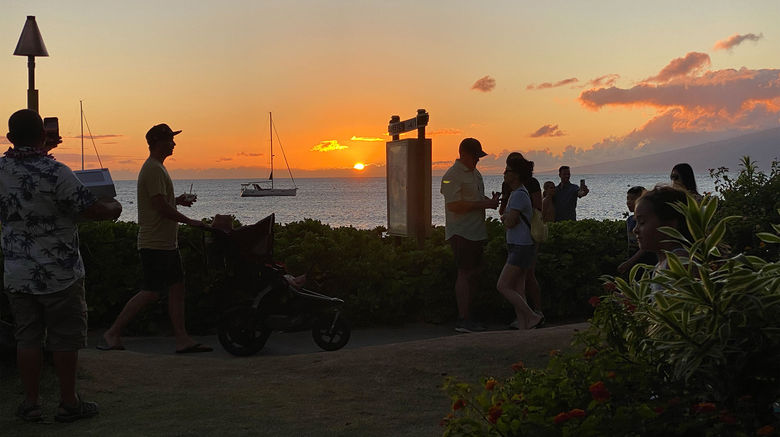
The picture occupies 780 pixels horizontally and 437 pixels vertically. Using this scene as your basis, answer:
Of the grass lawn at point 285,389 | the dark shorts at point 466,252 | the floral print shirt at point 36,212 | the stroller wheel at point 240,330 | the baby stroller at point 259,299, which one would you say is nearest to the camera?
the floral print shirt at point 36,212

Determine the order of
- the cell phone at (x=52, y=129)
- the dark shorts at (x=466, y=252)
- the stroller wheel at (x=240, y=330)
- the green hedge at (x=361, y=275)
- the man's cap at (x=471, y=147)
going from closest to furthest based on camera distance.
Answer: the cell phone at (x=52, y=129)
the stroller wheel at (x=240, y=330)
the man's cap at (x=471, y=147)
the dark shorts at (x=466, y=252)
the green hedge at (x=361, y=275)

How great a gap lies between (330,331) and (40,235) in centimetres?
390

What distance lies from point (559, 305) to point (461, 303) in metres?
1.79

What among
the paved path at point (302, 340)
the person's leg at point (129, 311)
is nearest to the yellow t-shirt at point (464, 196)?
the paved path at point (302, 340)

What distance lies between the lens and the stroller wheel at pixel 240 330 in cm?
852

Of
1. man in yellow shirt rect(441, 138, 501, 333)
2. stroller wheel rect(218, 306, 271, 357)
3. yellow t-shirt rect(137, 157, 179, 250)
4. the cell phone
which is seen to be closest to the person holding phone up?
man in yellow shirt rect(441, 138, 501, 333)

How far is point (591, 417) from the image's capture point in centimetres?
317

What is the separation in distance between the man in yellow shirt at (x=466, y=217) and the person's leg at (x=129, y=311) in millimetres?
3325

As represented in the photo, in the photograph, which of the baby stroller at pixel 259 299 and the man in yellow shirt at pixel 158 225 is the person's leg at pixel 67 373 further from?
the baby stroller at pixel 259 299

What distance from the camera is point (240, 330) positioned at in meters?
8.58

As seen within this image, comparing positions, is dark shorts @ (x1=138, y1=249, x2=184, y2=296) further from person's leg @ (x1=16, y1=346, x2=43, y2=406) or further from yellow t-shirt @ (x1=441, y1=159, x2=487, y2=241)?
yellow t-shirt @ (x1=441, y1=159, x2=487, y2=241)

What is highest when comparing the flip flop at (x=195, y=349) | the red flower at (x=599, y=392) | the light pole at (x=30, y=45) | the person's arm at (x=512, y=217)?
the light pole at (x=30, y=45)

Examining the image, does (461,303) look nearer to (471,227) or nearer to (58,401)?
(471,227)

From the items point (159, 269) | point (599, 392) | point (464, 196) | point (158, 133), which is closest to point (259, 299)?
point (159, 269)
